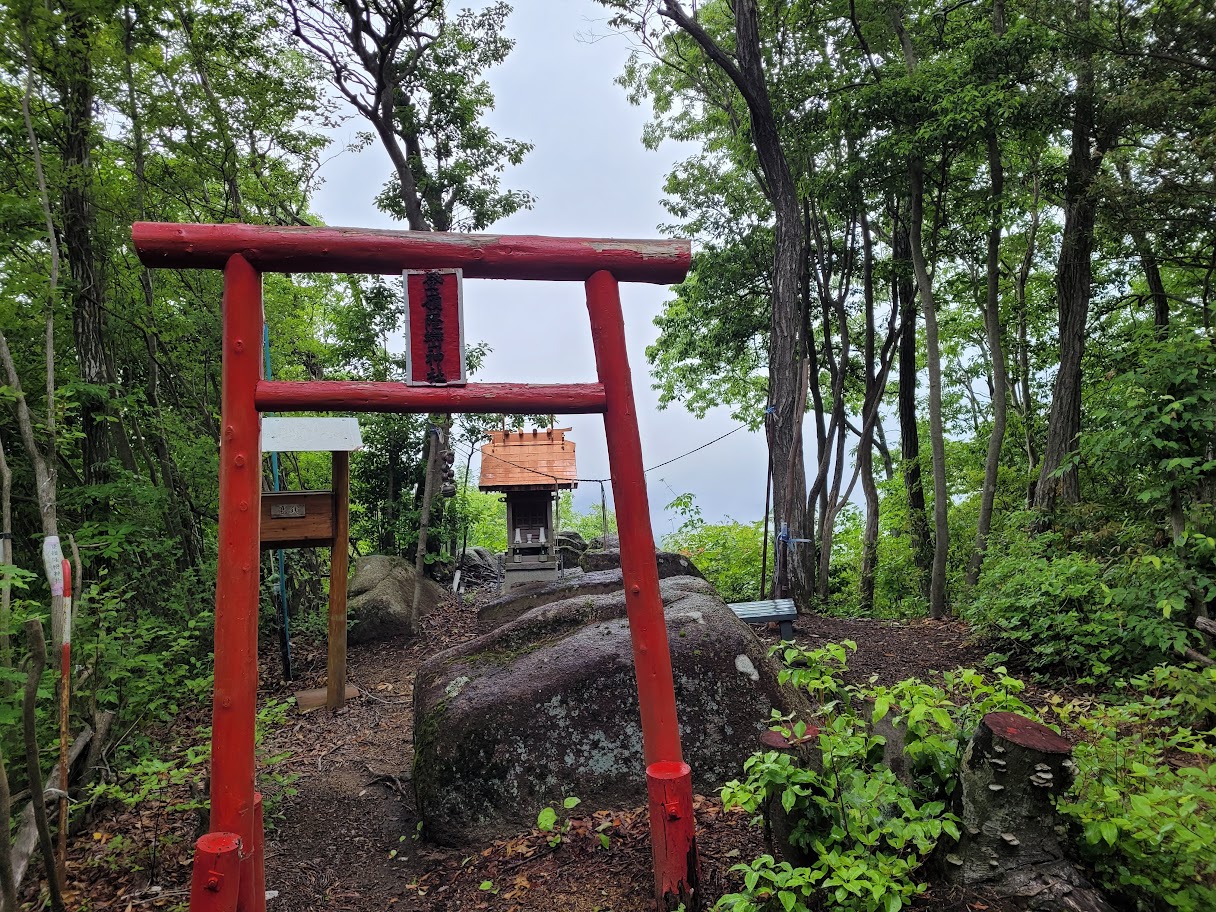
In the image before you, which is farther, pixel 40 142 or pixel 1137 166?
pixel 1137 166

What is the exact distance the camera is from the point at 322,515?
244 inches

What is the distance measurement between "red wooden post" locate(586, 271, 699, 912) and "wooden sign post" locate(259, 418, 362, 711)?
11.0 feet

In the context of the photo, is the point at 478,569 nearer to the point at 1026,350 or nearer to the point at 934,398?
the point at 934,398

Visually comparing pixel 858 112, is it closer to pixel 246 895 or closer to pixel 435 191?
pixel 435 191

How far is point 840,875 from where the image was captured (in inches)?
79.3

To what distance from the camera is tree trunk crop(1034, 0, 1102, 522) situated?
24.9ft

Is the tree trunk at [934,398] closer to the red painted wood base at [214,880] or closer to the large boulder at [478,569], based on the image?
the large boulder at [478,569]

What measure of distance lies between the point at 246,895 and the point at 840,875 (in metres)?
2.34

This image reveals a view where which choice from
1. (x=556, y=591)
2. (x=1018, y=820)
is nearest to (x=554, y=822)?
(x=1018, y=820)

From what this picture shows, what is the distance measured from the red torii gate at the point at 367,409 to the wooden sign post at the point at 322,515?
9.28 feet

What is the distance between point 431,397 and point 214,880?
210cm

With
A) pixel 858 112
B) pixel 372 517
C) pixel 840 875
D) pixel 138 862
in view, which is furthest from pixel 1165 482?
pixel 372 517

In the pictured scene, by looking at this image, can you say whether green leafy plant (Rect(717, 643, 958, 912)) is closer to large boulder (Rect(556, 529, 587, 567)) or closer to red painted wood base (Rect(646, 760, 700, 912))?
red painted wood base (Rect(646, 760, 700, 912))

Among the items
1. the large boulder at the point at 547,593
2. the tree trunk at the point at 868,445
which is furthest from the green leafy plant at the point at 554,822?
the tree trunk at the point at 868,445
